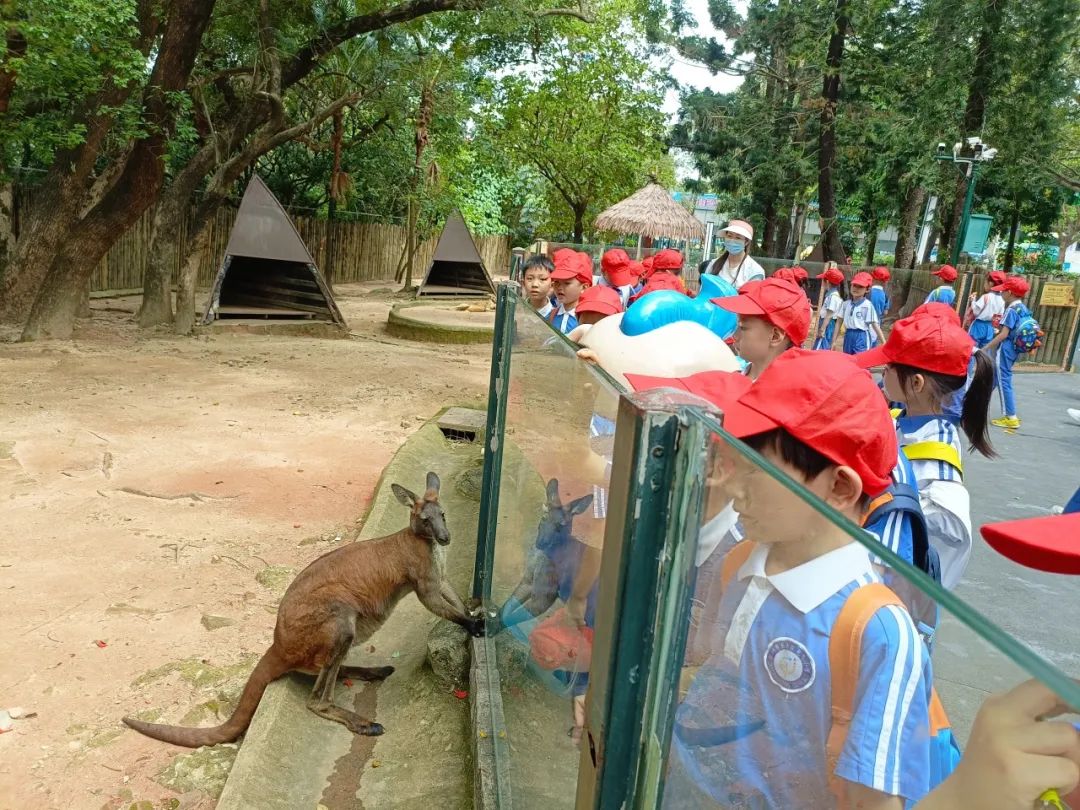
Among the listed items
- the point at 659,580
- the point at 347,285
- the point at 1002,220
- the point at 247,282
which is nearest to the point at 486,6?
the point at 247,282

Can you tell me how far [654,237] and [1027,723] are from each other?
2268 centimetres

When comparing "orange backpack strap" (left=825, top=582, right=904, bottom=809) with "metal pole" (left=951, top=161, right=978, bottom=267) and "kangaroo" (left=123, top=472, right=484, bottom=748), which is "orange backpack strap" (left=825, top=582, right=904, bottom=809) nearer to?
"kangaroo" (left=123, top=472, right=484, bottom=748)

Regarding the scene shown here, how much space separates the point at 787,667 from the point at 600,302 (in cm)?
370

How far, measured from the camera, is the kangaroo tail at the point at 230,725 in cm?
317

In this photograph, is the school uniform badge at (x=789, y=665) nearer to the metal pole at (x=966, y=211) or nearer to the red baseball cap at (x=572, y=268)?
the red baseball cap at (x=572, y=268)

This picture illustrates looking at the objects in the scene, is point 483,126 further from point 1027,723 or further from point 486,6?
point 1027,723

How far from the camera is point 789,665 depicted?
1162 mm

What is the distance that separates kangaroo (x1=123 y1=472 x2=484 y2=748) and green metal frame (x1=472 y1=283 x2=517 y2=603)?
0.74ft

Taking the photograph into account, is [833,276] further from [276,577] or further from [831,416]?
[831,416]

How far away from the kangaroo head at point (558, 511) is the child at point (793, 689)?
79cm

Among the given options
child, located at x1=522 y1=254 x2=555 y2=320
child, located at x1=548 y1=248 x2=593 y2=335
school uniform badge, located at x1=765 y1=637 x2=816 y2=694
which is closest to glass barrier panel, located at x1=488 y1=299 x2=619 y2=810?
school uniform badge, located at x1=765 y1=637 x2=816 y2=694

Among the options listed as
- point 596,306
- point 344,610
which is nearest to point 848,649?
point 344,610

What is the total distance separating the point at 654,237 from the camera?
22.8 m

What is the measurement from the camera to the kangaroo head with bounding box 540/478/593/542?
2127 mm
